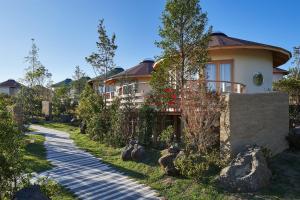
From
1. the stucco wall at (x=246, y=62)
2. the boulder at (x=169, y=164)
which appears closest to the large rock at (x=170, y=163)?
the boulder at (x=169, y=164)

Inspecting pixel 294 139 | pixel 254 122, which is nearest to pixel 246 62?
pixel 294 139

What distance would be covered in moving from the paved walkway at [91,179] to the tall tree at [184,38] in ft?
16.6

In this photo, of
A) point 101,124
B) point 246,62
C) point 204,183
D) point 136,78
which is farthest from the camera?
point 136,78

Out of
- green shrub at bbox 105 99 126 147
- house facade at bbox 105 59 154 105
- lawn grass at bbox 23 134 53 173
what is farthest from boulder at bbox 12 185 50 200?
house facade at bbox 105 59 154 105

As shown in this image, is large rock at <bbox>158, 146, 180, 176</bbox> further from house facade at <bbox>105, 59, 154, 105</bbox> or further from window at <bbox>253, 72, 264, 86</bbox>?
house facade at <bbox>105, 59, 154, 105</bbox>

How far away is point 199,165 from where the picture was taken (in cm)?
1012

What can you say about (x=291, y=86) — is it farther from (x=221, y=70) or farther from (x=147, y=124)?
(x=147, y=124)

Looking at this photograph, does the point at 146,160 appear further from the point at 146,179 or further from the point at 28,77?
the point at 28,77

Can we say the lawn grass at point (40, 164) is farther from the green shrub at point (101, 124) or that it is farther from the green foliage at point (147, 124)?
the green foliage at point (147, 124)

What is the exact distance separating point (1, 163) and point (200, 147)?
6.88 meters

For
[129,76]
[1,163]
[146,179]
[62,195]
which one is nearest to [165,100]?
[146,179]

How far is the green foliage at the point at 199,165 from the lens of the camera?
398 inches

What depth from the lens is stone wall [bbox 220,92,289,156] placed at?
36.1 ft

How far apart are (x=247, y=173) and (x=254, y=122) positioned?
9.00ft
